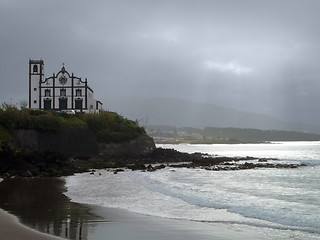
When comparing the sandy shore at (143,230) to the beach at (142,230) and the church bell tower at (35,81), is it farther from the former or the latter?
the church bell tower at (35,81)

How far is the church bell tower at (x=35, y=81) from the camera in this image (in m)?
71.4

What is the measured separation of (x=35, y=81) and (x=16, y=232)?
221 ft

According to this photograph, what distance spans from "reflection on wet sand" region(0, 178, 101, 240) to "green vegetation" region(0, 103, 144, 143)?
3160 cm

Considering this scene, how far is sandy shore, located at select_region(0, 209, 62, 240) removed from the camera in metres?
8.79

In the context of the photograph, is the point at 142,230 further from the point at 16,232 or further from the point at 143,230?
the point at 16,232

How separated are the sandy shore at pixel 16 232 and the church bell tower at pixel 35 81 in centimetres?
6401

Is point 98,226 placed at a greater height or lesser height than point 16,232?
lesser

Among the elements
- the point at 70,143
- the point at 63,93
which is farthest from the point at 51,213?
the point at 63,93

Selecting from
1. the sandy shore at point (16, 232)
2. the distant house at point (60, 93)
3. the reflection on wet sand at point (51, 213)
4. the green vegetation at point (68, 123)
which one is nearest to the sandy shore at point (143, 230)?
the sandy shore at point (16, 232)

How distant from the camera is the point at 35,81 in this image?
72062 millimetres

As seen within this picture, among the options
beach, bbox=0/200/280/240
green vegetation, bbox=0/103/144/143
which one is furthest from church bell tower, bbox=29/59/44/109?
beach, bbox=0/200/280/240

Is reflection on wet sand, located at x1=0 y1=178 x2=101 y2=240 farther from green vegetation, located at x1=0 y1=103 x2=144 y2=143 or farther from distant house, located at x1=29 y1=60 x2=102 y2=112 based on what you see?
distant house, located at x1=29 y1=60 x2=102 y2=112

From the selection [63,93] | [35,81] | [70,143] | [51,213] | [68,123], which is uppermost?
[35,81]

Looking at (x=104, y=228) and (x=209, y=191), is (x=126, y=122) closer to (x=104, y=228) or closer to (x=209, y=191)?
(x=209, y=191)
